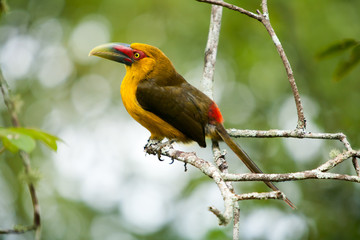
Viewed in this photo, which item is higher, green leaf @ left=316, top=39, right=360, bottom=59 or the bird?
green leaf @ left=316, top=39, right=360, bottom=59

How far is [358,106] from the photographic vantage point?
5887mm

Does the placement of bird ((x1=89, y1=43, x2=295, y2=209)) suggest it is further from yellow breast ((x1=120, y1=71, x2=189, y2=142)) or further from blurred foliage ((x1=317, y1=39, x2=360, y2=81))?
blurred foliage ((x1=317, y1=39, x2=360, y2=81))

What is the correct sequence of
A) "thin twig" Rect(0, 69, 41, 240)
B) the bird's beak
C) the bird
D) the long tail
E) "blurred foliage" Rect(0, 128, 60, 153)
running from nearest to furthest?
"blurred foliage" Rect(0, 128, 60, 153), "thin twig" Rect(0, 69, 41, 240), the long tail, the bird, the bird's beak

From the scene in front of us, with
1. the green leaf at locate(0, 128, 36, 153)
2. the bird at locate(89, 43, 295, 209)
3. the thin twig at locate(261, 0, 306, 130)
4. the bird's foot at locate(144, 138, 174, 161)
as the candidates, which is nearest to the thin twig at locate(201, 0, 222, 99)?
the bird at locate(89, 43, 295, 209)

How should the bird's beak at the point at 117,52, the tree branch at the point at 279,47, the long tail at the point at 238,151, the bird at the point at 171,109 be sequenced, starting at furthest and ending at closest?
1. the bird's beak at the point at 117,52
2. the bird at the point at 171,109
3. the long tail at the point at 238,151
4. the tree branch at the point at 279,47

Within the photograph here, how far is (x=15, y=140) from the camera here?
1.71 meters

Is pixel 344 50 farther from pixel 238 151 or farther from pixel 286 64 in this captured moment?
pixel 238 151

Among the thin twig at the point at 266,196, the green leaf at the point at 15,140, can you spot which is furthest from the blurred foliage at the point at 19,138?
the thin twig at the point at 266,196

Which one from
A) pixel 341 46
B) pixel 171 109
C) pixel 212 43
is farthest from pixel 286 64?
pixel 171 109

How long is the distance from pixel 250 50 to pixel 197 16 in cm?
125

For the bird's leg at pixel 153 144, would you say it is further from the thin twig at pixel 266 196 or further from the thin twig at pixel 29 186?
the thin twig at pixel 266 196

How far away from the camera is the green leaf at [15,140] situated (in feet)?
5.50

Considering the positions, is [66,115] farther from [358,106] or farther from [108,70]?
[358,106]

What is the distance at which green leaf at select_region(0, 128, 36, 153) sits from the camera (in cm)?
168
